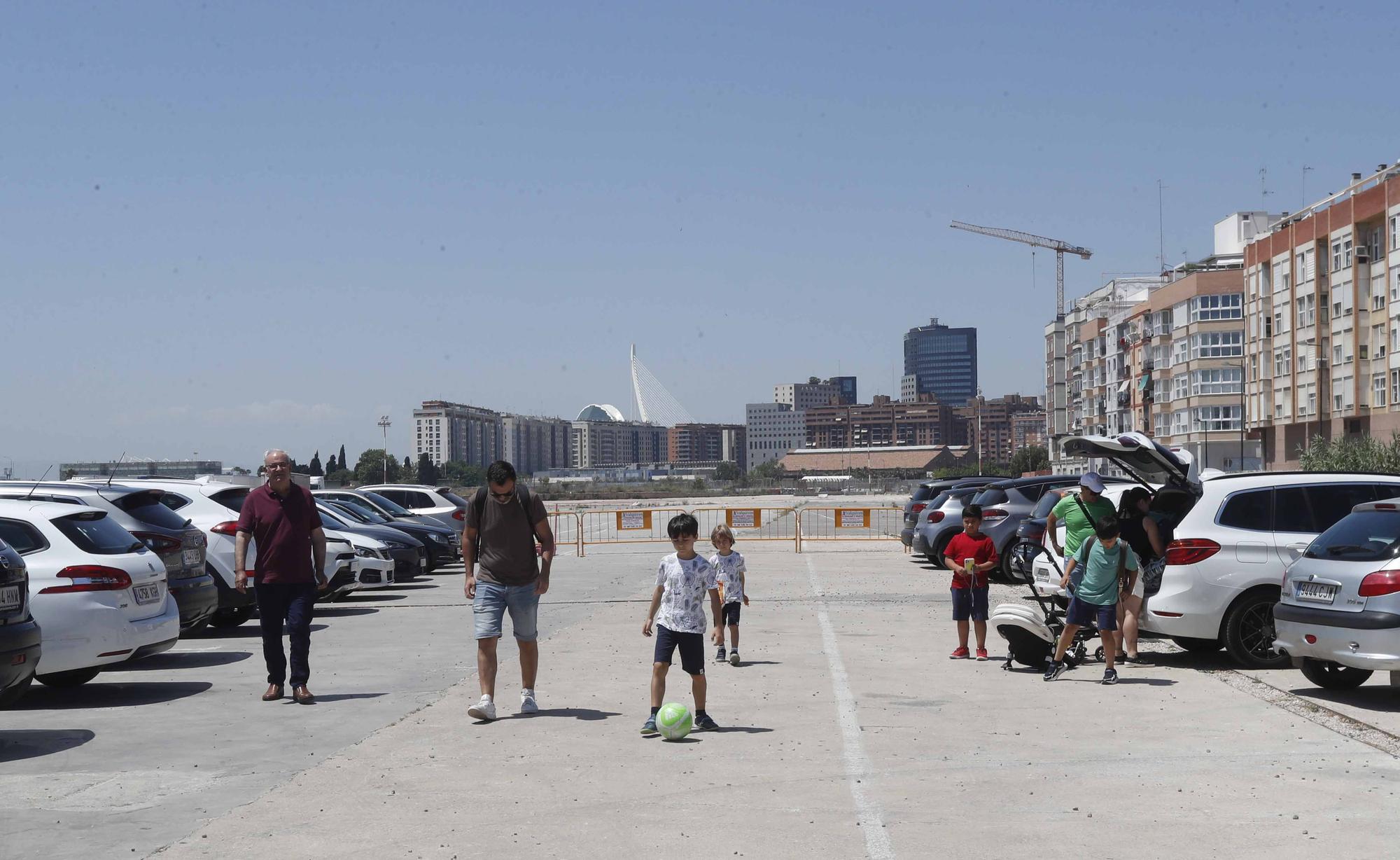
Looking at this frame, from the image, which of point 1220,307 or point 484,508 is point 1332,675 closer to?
point 484,508

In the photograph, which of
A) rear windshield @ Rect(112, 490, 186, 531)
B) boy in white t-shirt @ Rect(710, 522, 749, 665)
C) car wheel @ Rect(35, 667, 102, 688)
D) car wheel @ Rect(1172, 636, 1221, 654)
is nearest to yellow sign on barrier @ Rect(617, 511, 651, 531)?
rear windshield @ Rect(112, 490, 186, 531)

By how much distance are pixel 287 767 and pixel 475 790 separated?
4.70 ft

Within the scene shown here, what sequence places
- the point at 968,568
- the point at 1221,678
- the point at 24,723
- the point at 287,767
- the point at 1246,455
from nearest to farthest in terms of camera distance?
the point at 287,767 → the point at 24,723 → the point at 1221,678 → the point at 968,568 → the point at 1246,455

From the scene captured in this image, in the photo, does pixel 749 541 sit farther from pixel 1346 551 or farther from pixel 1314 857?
pixel 1314 857

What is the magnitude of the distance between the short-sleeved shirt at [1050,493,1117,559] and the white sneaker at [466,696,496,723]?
18.1 feet

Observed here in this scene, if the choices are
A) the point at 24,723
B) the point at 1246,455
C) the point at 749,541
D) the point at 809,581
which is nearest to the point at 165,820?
the point at 24,723

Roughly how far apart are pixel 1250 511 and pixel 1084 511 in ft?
4.55

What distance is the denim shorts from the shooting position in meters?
9.78

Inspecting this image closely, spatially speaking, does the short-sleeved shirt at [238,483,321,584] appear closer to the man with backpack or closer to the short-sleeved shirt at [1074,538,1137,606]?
the man with backpack

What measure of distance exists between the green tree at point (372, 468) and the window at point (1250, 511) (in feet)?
472

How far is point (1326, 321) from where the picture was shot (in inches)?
2783

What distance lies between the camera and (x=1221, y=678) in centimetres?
1154

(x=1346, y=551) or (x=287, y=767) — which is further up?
(x=1346, y=551)

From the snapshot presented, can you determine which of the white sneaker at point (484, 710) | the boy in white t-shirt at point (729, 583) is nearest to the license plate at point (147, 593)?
the white sneaker at point (484, 710)
